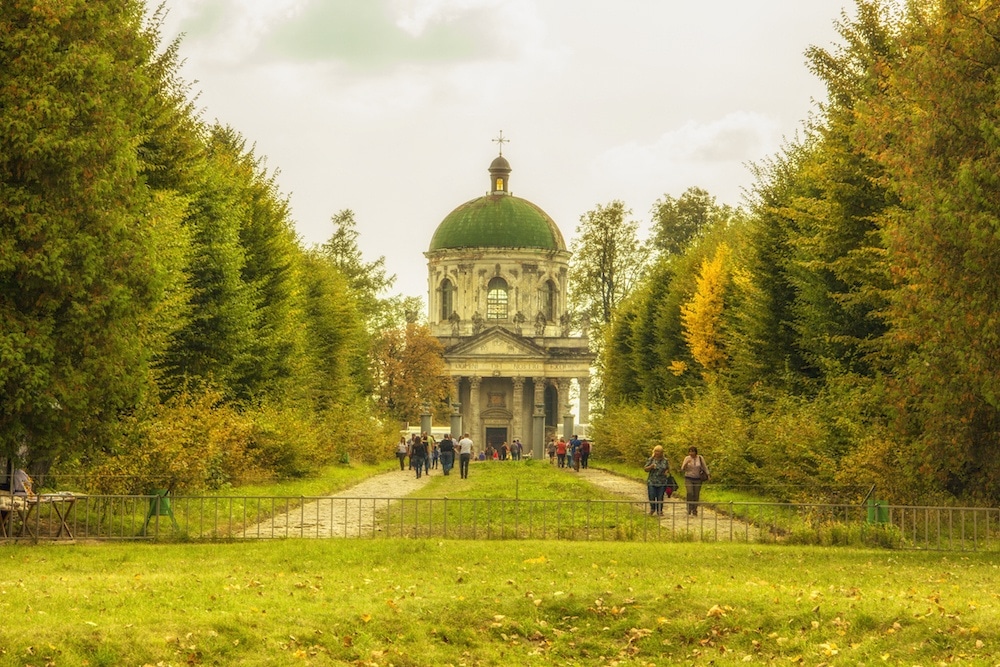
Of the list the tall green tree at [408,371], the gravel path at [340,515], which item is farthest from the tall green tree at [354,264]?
the gravel path at [340,515]

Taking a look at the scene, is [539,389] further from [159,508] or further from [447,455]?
[159,508]

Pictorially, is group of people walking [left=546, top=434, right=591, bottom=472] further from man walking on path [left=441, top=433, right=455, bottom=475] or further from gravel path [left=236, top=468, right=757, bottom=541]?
man walking on path [left=441, top=433, right=455, bottom=475]

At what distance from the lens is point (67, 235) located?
21656mm

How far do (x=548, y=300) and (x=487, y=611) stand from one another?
269 feet

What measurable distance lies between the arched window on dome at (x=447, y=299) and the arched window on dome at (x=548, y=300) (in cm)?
545

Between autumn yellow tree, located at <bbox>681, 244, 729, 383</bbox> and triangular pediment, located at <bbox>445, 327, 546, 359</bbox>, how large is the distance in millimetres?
41774

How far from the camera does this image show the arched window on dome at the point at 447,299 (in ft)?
318

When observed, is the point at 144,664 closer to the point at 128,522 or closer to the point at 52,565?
the point at 52,565

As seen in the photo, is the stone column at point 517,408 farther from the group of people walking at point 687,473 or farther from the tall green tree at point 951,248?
the tall green tree at point 951,248

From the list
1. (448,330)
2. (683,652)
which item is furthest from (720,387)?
(448,330)

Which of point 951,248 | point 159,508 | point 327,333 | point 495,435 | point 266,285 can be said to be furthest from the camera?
point 495,435

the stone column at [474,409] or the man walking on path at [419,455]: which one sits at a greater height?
the stone column at [474,409]

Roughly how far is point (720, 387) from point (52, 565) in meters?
28.5

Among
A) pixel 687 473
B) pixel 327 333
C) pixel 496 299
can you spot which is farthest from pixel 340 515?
pixel 496 299
